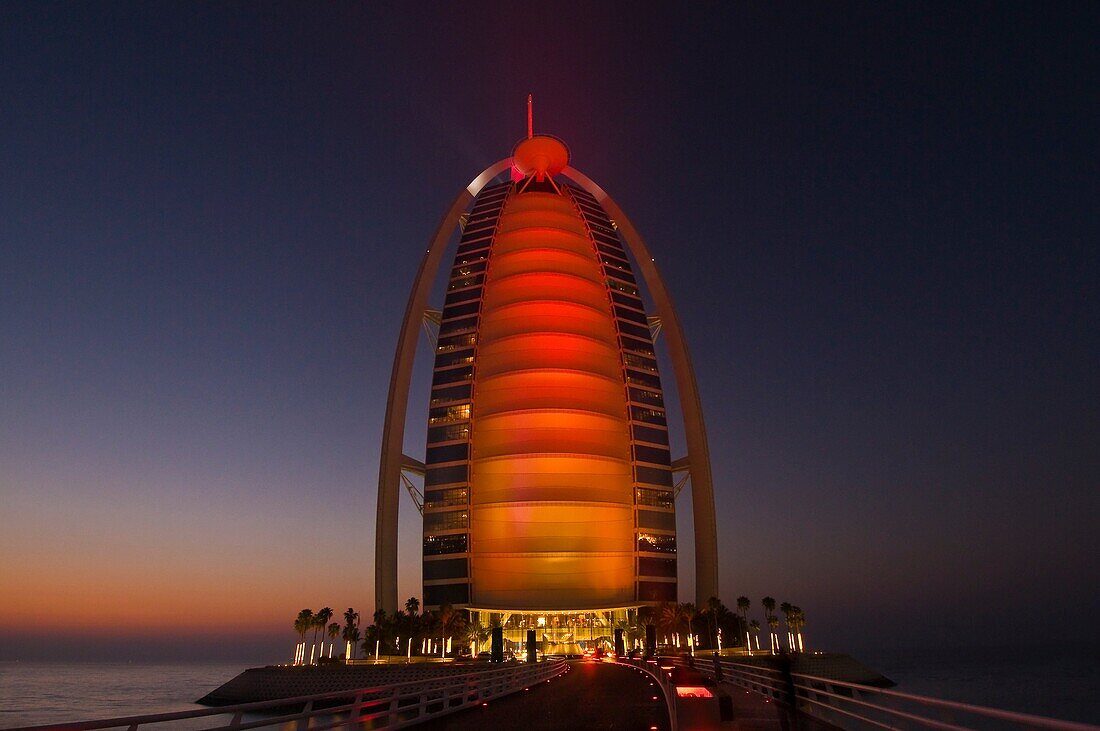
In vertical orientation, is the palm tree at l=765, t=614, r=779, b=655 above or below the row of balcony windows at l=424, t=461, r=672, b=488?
below

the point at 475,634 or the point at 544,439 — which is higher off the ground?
the point at 544,439

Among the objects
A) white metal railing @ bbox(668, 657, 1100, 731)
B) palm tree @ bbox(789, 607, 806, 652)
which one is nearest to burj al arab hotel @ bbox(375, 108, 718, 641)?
palm tree @ bbox(789, 607, 806, 652)

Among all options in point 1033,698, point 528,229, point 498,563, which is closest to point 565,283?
point 528,229

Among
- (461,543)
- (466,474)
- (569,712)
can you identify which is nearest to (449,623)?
(461,543)

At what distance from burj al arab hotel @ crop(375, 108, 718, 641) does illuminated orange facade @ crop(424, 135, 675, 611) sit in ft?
0.67

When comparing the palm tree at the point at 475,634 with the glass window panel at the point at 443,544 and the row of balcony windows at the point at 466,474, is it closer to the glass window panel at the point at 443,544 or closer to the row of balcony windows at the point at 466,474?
the glass window panel at the point at 443,544

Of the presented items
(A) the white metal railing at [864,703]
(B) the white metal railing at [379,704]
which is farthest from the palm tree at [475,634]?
(B) the white metal railing at [379,704]

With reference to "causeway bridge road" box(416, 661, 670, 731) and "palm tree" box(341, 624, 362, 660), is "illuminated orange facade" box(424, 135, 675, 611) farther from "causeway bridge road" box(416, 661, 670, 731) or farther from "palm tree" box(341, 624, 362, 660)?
"causeway bridge road" box(416, 661, 670, 731)

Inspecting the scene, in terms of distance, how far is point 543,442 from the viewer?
381ft

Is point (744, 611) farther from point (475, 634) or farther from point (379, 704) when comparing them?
point (379, 704)

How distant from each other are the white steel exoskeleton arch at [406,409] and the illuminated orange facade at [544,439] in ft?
26.6

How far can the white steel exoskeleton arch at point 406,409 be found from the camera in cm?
10562

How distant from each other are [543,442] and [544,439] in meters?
0.49

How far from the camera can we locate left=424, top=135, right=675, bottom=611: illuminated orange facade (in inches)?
4513
